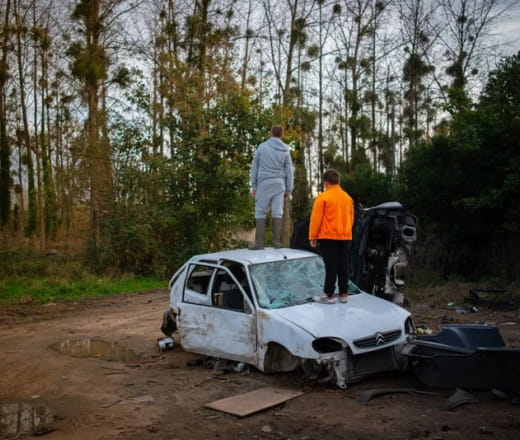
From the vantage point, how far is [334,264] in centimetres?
795

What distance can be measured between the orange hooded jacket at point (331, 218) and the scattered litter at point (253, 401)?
2.19 meters

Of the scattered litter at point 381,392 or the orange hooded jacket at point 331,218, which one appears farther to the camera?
the orange hooded jacket at point 331,218

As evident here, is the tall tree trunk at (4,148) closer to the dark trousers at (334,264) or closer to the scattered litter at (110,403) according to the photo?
the scattered litter at (110,403)

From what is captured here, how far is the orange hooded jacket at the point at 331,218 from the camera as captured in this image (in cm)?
803

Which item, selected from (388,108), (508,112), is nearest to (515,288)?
(508,112)

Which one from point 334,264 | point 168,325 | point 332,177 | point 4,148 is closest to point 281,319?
point 334,264

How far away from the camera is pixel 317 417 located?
19.9ft

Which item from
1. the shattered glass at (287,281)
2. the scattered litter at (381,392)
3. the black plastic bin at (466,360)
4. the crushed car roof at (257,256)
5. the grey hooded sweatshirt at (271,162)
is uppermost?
the grey hooded sweatshirt at (271,162)

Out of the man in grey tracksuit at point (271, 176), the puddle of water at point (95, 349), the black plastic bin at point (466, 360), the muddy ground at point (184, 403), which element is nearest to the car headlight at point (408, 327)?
the black plastic bin at point (466, 360)

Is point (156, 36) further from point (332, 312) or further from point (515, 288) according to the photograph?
point (332, 312)

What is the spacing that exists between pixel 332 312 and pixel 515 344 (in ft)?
12.8

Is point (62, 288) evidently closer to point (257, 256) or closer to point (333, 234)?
point (257, 256)

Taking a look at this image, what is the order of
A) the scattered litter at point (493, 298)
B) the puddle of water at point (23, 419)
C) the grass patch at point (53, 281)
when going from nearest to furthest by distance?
the puddle of water at point (23, 419)
the scattered litter at point (493, 298)
the grass patch at point (53, 281)

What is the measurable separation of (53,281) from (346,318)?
1259 centimetres
